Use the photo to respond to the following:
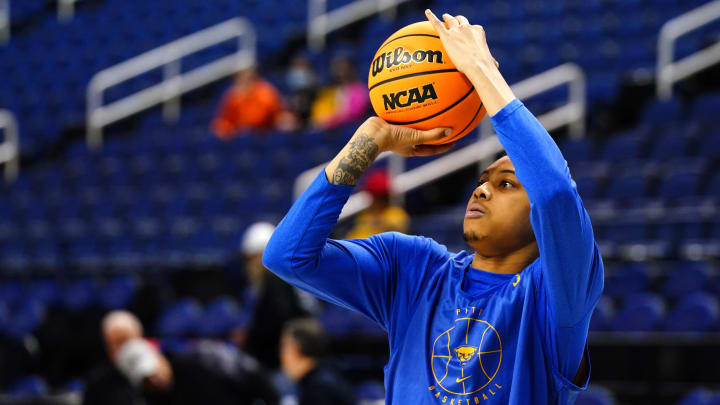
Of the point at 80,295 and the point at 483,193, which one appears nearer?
the point at 483,193

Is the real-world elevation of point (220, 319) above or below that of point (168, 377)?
above

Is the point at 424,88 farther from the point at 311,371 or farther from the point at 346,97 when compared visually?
the point at 346,97

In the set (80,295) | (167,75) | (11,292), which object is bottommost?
(80,295)

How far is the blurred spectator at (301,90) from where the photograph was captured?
11.3 m

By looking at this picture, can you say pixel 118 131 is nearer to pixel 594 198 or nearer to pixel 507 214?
pixel 594 198

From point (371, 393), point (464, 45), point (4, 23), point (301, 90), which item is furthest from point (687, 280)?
point (4, 23)

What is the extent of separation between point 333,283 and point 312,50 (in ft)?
34.7

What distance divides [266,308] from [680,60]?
5.82 meters

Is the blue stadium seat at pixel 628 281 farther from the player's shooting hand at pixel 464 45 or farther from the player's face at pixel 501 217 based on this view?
the player's shooting hand at pixel 464 45

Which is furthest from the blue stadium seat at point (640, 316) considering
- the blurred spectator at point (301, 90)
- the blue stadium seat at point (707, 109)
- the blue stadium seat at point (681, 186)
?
the blurred spectator at point (301, 90)

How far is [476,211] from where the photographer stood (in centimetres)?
234

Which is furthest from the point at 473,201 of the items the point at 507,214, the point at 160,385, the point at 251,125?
the point at 251,125

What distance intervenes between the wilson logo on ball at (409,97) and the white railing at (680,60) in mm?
7409

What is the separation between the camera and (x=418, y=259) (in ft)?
8.20
